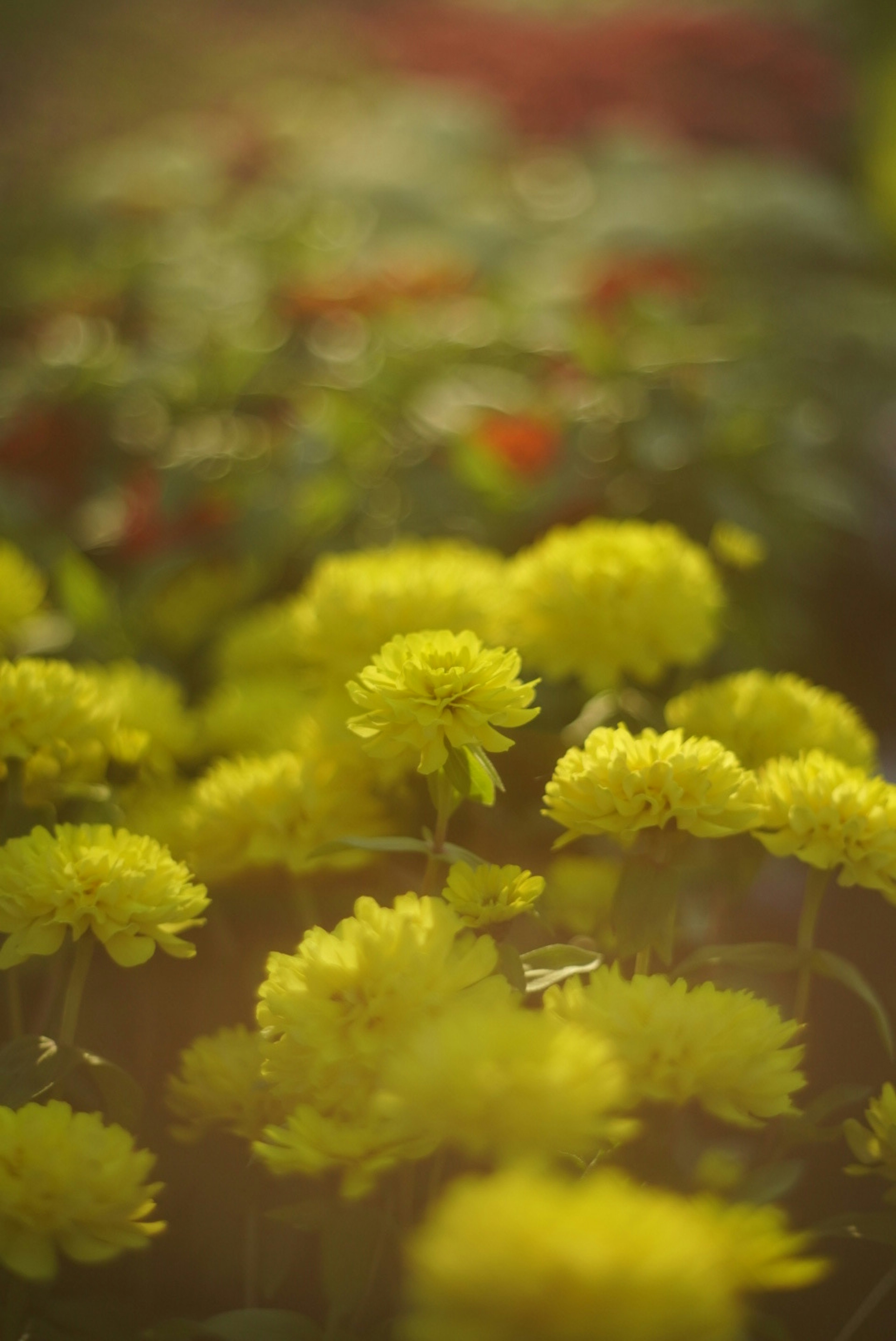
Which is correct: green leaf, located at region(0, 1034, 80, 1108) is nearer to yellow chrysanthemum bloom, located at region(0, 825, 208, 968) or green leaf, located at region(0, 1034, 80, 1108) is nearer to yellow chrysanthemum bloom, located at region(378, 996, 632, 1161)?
yellow chrysanthemum bloom, located at region(0, 825, 208, 968)

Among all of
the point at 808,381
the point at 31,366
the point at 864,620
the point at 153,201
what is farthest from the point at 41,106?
the point at 864,620

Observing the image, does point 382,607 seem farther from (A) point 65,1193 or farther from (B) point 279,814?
(A) point 65,1193

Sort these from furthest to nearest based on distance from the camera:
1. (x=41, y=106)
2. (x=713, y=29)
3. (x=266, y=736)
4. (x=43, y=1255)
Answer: (x=41, y=106) → (x=713, y=29) → (x=266, y=736) → (x=43, y=1255)

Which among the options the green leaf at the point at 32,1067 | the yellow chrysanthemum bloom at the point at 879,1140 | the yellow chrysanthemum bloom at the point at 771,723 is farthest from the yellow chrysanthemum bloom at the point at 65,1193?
the yellow chrysanthemum bloom at the point at 771,723

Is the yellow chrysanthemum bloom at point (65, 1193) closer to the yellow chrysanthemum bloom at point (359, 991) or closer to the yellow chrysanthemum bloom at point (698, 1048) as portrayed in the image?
the yellow chrysanthemum bloom at point (359, 991)

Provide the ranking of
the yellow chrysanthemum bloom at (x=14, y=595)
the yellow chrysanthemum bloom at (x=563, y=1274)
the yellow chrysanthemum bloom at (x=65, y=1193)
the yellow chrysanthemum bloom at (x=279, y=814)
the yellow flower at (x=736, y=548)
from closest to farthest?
the yellow chrysanthemum bloom at (x=563, y=1274) < the yellow chrysanthemum bloom at (x=65, y=1193) < the yellow chrysanthemum bloom at (x=279, y=814) < the yellow chrysanthemum bloom at (x=14, y=595) < the yellow flower at (x=736, y=548)

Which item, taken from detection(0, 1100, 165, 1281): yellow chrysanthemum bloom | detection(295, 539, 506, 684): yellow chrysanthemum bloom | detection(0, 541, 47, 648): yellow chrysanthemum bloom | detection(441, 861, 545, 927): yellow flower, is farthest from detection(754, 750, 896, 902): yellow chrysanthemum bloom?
detection(0, 541, 47, 648): yellow chrysanthemum bloom

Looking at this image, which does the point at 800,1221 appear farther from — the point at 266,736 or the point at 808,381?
the point at 808,381
